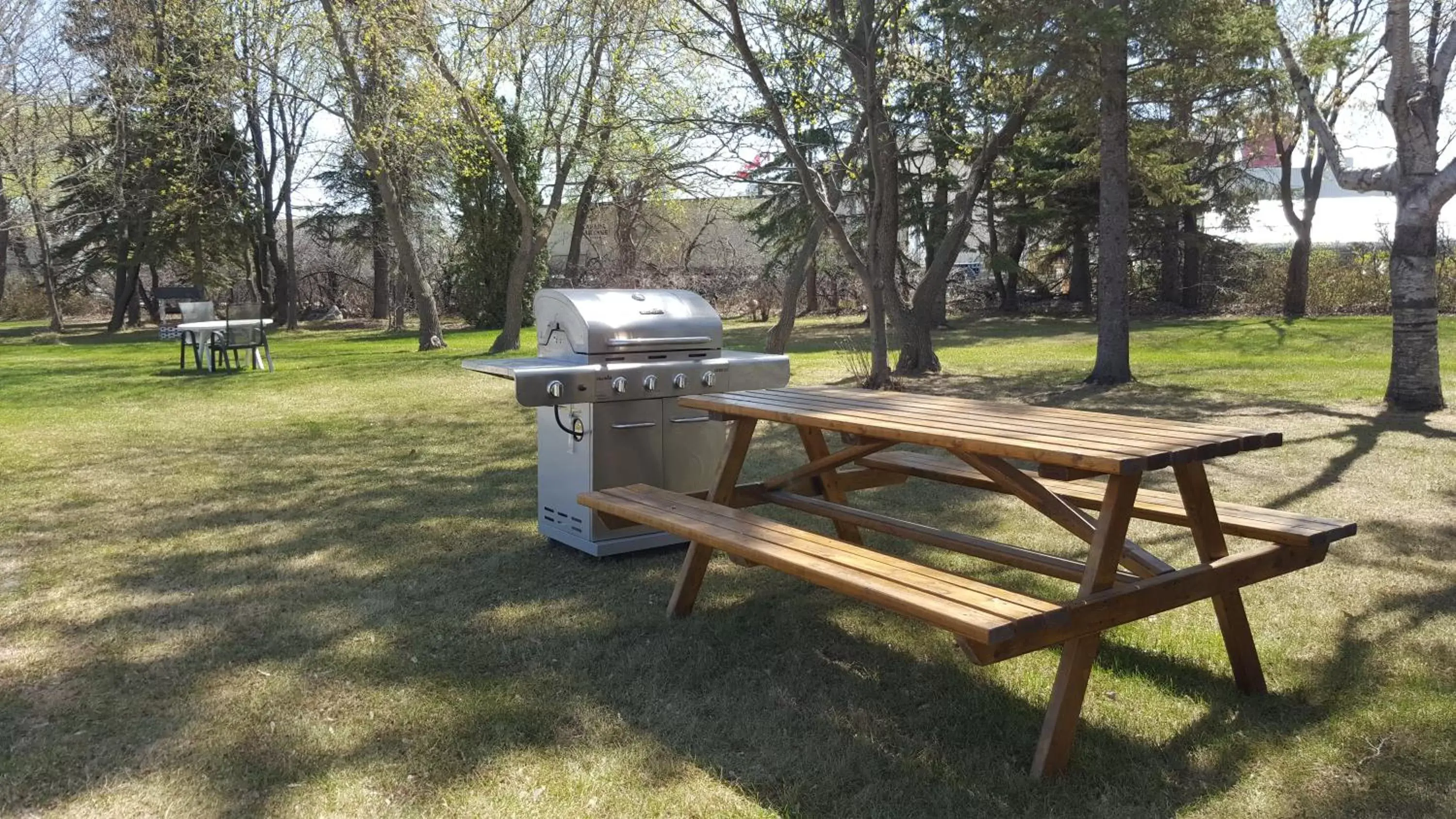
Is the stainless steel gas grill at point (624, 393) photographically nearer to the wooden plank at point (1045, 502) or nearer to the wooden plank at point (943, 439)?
the wooden plank at point (943, 439)

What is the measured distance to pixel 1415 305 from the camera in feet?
26.8

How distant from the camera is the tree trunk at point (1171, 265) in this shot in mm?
22531

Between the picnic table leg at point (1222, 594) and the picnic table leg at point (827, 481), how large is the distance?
1444 mm

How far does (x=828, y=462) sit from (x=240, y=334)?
12550 millimetres

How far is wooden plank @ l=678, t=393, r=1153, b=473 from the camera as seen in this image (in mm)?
2549

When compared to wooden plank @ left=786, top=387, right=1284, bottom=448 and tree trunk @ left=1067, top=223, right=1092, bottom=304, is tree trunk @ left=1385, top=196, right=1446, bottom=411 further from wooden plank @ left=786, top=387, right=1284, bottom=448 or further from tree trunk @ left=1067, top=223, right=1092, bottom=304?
tree trunk @ left=1067, top=223, right=1092, bottom=304

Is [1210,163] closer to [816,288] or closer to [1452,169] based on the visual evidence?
[816,288]

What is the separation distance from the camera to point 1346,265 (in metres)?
20.7

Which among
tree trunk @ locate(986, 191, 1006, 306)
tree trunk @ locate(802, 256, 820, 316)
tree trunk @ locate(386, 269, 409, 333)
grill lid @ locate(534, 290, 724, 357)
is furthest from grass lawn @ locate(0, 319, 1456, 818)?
tree trunk @ locate(802, 256, 820, 316)

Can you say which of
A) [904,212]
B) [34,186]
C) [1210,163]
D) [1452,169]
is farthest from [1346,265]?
[34,186]

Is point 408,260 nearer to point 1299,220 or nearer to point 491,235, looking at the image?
point 491,235

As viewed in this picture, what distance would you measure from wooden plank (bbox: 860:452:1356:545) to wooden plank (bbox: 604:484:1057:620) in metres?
0.60

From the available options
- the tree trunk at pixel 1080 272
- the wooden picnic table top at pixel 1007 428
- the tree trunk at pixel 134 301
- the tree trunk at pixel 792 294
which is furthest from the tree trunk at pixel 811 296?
the wooden picnic table top at pixel 1007 428

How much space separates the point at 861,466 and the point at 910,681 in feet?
5.20
